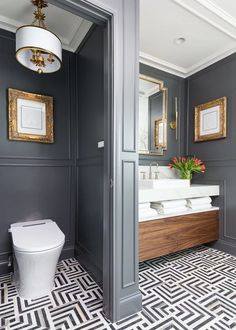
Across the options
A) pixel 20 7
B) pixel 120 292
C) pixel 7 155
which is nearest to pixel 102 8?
pixel 20 7

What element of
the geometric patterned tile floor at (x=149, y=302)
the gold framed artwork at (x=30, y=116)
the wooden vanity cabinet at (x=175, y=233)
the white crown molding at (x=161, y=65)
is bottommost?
the geometric patterned tile floor at (x=149, y=302)

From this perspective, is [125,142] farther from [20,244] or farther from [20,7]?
[20,7]

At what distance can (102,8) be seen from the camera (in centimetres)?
127

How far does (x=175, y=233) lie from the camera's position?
2.09 meters

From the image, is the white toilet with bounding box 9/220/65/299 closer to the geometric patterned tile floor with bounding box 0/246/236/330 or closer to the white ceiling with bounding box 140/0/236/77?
the geometric patterned tile floor with bounding box 0/246/236/330

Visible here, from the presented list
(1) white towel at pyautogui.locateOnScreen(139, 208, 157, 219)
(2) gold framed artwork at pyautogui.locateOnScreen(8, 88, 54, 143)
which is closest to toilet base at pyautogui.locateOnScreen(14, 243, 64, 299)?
(1) white towel at pyautogui.locateOnScreen(139, 208, 157, 219)

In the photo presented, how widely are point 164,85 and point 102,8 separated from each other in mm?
1667

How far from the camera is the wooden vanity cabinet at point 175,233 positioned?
1.87 meters

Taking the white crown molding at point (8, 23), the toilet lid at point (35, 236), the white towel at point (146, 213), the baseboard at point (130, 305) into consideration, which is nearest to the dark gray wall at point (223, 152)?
the white towel at point (146, 213)

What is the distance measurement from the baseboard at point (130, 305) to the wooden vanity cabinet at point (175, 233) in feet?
1.39

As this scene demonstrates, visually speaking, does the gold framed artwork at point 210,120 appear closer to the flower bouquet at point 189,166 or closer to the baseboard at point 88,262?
the flower bouquet at point 189,166

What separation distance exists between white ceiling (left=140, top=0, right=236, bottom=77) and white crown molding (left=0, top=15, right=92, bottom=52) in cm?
56

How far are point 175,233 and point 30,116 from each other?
1.93 m

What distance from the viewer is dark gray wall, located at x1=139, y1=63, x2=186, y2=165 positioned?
2645 millimetres
